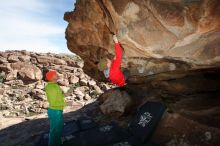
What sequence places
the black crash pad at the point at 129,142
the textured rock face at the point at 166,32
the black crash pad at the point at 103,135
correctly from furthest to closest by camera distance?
the black crash pad at the point at 103,135 → the black crash pad at the point at 129,142 → the textured rock face at the point at 166,32

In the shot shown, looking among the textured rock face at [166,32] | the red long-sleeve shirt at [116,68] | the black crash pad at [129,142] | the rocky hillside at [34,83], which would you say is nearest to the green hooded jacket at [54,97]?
the red long-sleeve shirt at [116,68]

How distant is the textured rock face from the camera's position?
20.0ft

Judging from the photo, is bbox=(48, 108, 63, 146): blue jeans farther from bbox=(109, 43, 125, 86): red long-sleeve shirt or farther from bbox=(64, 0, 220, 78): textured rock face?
bbox=(64, 0, 220, 78): textured rock face

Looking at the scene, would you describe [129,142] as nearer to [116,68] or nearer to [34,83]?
[116,68]

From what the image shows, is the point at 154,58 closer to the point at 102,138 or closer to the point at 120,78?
the point at 120,78

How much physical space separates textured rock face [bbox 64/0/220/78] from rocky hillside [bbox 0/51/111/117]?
740 cm

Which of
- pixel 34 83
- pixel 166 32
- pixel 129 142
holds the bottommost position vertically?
pixel 129 142

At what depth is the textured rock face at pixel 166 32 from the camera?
20.0 ft

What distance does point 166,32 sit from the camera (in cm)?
666

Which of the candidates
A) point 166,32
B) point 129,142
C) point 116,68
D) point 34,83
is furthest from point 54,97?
point 34,83

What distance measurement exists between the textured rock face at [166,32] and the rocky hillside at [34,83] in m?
7.40

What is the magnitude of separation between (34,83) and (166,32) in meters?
17.4

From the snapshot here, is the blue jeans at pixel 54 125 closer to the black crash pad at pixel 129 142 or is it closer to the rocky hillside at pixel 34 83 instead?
the black crash pad at pixel 129 142

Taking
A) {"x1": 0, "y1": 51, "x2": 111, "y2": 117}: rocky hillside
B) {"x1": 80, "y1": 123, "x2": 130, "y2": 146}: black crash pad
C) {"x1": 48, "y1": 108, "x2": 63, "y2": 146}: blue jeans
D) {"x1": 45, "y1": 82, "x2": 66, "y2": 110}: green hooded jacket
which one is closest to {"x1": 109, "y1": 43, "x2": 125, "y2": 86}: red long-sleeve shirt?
{"x1": 45, "y1": 82, "x2": 66, "y2": 110}: green hooded jacket
